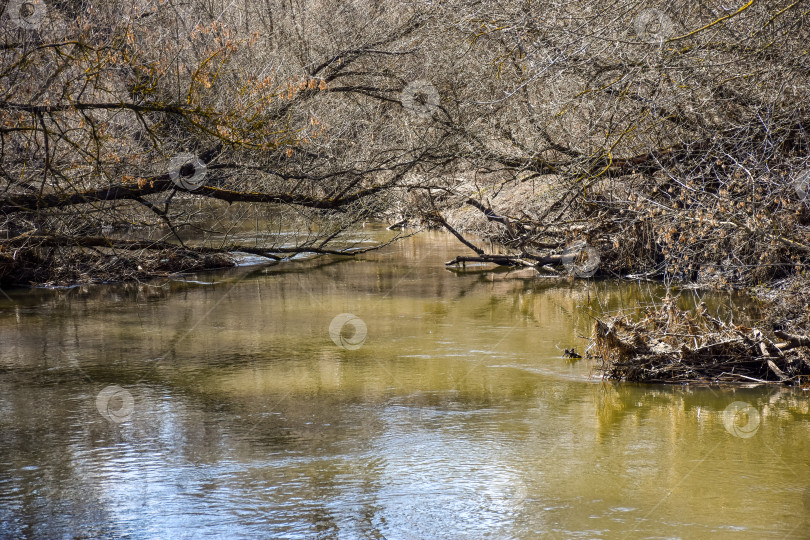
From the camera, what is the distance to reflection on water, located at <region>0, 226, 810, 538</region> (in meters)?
5.93

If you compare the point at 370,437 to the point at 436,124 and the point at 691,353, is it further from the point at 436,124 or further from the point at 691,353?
the point at 436,124

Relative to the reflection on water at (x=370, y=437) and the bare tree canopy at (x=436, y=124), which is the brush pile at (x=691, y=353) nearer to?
the reflection on water at (x=370, y=437)

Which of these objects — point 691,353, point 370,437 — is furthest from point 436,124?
point 370,437

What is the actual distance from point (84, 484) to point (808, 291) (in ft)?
23.7

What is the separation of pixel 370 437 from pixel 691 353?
12.0 feet

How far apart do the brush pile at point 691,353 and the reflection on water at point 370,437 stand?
259mm

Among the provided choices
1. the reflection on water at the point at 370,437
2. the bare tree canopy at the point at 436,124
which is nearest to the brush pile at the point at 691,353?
the reflection on water at the point at 370,437

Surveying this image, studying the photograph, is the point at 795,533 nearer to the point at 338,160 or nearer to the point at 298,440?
the point at 298,440

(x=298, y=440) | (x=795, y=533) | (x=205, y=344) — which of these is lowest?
(x=795, y=533)

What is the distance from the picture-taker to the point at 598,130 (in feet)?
41.8

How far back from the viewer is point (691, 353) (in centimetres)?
905

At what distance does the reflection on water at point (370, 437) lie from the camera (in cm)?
593

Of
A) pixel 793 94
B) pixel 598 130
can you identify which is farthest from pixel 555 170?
pixel 793 94

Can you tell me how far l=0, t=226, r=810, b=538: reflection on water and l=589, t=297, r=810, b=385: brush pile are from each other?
259mm
